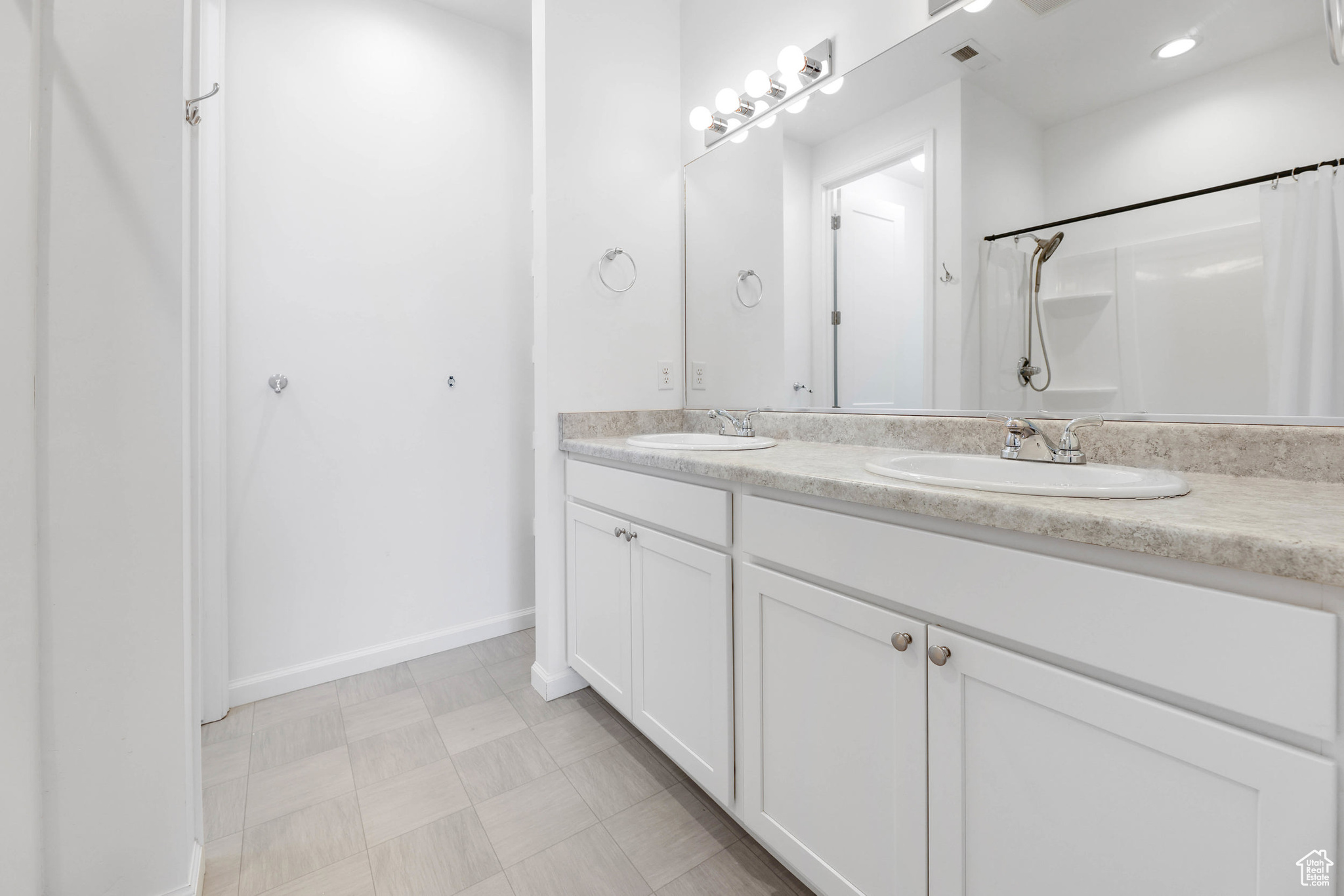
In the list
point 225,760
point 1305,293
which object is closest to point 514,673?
point 225,760

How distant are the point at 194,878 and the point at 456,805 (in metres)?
0.50

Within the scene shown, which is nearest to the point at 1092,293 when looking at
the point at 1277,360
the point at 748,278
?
the point at 1277,360

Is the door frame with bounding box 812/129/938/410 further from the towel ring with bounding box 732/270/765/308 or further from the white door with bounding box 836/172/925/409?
the towel ring with bounding box 732/270/765/308

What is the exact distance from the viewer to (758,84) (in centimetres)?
178

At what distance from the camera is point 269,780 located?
1511 millimetres

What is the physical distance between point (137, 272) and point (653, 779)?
1560 millimetres

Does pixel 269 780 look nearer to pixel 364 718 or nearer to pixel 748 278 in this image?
pixel 364 718

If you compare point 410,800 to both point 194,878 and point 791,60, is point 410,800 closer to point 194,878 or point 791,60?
point 194,878

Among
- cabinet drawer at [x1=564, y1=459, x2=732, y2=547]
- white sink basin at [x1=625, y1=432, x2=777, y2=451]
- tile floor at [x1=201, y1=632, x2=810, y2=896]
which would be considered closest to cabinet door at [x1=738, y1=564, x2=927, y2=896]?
cabinet drawer at [x1=564, y1=459, x2=732, y2=547]

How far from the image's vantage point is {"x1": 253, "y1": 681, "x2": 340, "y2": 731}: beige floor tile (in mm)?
1807

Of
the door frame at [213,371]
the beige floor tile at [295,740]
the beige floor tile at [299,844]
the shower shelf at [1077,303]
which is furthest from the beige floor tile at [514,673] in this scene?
the shower shelf at [1077,303]

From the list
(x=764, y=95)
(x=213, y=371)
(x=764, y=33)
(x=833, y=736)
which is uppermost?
(x=764, y=33)

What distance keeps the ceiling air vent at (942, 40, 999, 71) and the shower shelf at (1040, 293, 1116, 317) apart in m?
0.56

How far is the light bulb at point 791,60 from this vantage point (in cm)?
166
